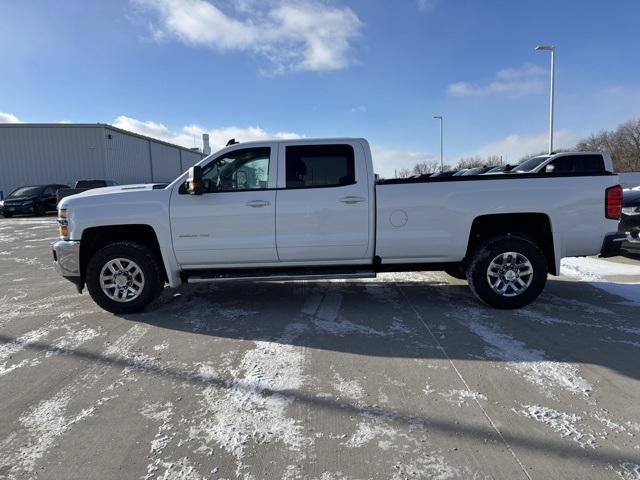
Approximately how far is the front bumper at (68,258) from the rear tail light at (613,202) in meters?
6.18

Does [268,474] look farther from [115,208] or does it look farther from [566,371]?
[115,208]

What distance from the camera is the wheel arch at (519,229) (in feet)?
16.9

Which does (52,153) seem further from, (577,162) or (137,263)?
(577,162)

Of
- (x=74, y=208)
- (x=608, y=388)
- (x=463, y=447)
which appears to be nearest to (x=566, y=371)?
(x=608, y=388)

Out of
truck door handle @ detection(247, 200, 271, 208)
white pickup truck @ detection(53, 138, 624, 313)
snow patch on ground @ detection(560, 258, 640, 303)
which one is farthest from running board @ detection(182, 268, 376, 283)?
snow patch on ground @ detection(560, 258, 640, 303)

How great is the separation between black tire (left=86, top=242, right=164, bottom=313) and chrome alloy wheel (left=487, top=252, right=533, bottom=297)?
3987 mm

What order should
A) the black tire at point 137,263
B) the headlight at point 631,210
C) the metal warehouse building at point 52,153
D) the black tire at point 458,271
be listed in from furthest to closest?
the metal warehouse building at point 52,153 < the headlight at point 631,210 < the black tire at point 458,271 < the black tire at point 137,263

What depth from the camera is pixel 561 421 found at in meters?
2.83

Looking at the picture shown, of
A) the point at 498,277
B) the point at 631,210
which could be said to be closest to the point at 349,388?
the point at 498,277

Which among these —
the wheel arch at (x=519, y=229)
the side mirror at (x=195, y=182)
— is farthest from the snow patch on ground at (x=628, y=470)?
the side mirror at (x=195, y=182)

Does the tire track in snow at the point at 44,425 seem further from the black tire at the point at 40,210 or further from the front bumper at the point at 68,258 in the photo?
the black tire at the point at 40,210

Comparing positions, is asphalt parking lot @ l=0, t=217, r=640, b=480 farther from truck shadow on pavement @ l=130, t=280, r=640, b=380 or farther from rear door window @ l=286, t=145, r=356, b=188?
rear door window @ l=286, t=145, r=356, b=188

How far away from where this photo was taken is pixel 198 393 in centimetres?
327

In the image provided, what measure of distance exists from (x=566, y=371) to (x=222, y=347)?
9.97 ft
